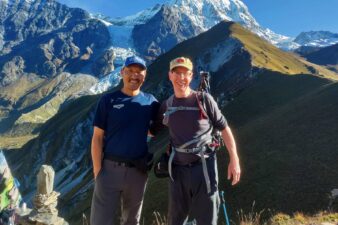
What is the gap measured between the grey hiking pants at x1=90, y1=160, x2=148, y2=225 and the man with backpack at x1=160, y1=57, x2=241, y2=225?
78 centimetres

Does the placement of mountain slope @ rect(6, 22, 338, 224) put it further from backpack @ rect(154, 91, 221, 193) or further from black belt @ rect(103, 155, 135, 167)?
black belt @ rect(103, 155, 135, 167)

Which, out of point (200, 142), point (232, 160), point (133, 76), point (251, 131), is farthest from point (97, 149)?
point (251, 131)

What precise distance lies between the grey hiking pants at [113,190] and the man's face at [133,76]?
1632mm

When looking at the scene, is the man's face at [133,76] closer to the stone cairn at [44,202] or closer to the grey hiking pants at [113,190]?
the grey hiking pants at [113,190]

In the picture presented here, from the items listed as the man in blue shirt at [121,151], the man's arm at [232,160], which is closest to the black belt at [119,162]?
the man in blue shirt at [121,151]

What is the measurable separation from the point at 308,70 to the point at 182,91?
142991 mm

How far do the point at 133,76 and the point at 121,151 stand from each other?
1593mm

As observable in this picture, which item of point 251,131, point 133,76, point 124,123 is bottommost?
point 251,131

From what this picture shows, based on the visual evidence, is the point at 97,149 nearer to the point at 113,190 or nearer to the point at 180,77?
the point at 113,190

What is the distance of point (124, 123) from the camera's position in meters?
8.40

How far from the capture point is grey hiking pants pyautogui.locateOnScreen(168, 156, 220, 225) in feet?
26.7

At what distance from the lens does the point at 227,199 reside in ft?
Result: 120

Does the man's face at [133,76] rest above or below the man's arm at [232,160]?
above

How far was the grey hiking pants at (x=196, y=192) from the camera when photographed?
8.15 m
